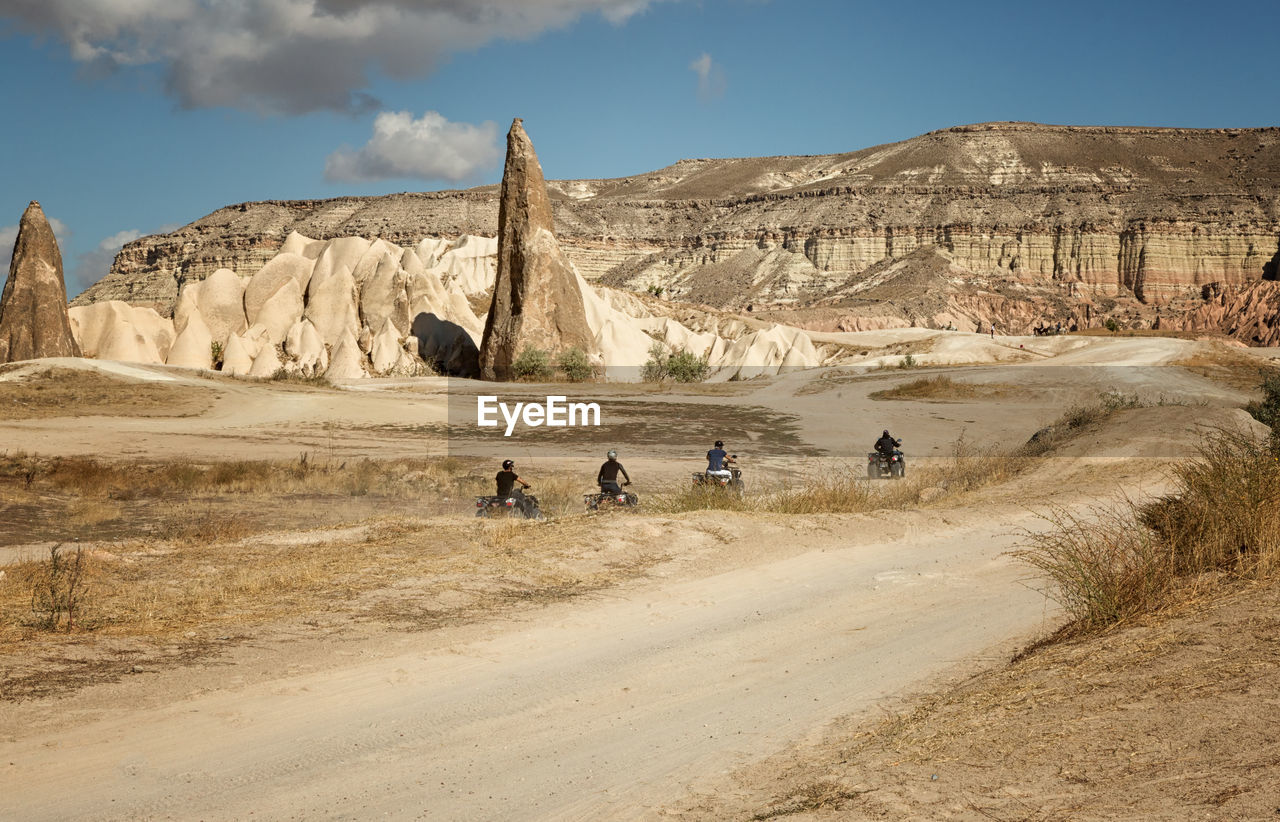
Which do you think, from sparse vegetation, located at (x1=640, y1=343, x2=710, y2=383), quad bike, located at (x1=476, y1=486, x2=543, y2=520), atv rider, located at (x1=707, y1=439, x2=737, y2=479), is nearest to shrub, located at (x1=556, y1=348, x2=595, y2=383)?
sparse vegetation, located at (x1=640, y1=343, x2=710, y2=383)

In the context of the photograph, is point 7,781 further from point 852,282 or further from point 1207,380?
point 852,282

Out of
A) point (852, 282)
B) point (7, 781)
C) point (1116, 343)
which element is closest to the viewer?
point (7, 781)

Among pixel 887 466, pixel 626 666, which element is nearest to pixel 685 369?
pixel 887 466

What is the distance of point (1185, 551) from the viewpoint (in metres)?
8.71

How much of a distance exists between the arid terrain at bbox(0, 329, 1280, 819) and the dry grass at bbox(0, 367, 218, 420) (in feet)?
48.2

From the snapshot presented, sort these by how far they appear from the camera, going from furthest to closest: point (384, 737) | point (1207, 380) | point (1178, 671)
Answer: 1. point (1207, 380)
2. point (384, 737)
3. point (1178, 671)

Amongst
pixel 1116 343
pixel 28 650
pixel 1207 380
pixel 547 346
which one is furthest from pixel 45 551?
pixel 1116 343

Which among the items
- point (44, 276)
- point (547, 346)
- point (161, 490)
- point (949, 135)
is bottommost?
point (161, 490)

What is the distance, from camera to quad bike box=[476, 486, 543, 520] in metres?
15.9

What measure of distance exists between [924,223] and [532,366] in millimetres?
91538

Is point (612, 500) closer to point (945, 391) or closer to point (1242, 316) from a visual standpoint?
point (945, 391)

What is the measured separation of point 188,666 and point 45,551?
7337mm

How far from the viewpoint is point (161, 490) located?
68.0 feet

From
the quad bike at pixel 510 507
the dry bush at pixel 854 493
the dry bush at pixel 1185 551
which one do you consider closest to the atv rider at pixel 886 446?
the dry bush at pixel 854 493
